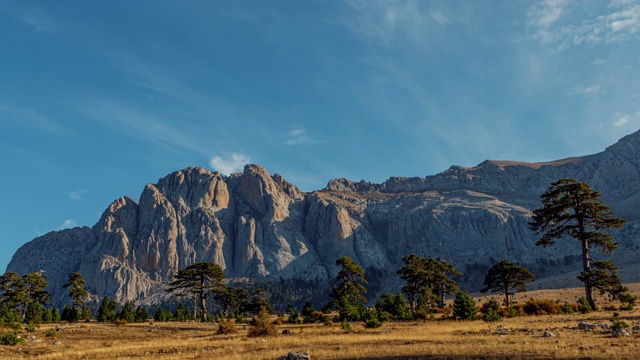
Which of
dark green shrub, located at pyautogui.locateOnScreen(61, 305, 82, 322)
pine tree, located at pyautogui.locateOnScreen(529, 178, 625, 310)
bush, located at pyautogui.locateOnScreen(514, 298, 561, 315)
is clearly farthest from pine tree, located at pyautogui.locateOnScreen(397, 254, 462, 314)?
dark green shrub, located at pyautogui.locateOnScreen(61, 305, 82, 322)

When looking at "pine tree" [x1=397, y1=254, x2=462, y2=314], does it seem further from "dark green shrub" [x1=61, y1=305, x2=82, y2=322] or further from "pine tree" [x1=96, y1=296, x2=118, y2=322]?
"dark green shrub" [x1=61, y1=305, x2=82, y2=322]

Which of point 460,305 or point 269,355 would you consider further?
point 460,305

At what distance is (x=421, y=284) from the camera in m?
67.8

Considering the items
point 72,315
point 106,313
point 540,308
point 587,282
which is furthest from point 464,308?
point 72,315

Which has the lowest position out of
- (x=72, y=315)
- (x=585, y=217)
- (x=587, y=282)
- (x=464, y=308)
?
(x=72, y=315)

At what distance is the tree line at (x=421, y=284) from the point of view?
41.1 m

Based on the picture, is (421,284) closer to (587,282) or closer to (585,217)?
(587,282)

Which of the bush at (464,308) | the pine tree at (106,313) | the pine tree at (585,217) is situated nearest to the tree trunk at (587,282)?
the pine tree at (585,217)

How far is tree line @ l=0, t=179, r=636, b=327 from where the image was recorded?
135 ft

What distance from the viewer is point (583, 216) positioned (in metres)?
41.7

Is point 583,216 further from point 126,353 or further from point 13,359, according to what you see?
point 13,359

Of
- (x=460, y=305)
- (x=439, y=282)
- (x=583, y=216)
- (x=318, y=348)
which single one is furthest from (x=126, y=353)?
(x=439, y=282)

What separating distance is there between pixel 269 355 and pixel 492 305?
107 feet

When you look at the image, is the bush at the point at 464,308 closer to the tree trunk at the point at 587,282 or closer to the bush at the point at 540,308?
the bush at the point at 540,308
